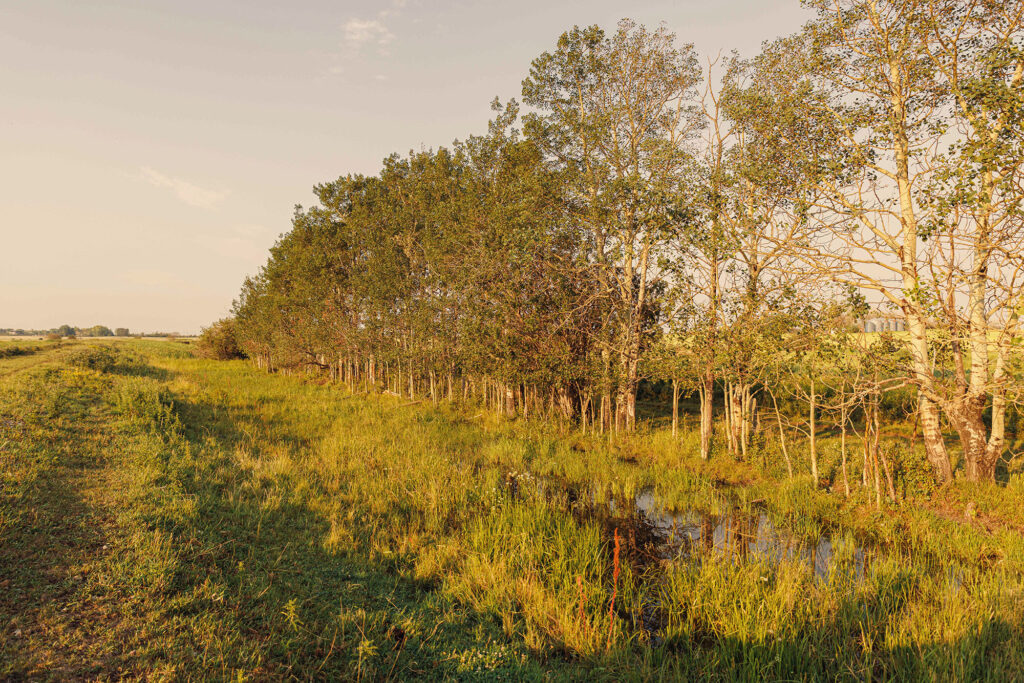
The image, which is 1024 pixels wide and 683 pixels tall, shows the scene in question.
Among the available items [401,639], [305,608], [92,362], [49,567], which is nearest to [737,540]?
[401,639]

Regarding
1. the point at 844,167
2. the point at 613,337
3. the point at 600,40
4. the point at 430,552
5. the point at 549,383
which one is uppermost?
the point at 600,40

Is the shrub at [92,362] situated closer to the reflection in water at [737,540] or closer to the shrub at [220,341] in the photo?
the reflection in water at [737,540]

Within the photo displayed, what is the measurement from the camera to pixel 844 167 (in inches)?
426

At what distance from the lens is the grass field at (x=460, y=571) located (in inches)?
190

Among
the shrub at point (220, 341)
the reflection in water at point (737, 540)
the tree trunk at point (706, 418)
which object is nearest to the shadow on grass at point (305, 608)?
the reflection in water at point (737, 540)

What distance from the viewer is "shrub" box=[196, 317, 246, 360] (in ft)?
200

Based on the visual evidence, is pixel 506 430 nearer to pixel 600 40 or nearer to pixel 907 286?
pixel 907 286

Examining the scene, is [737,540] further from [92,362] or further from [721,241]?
[92,362]

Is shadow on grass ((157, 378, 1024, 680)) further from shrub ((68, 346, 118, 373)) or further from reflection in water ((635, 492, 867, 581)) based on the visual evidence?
shrub ((68, 346, 118, 373))

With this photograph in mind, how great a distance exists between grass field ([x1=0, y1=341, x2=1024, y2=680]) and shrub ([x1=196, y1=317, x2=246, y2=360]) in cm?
5520

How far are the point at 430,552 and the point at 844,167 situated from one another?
43.9 ft

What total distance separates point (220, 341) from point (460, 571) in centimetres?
6834

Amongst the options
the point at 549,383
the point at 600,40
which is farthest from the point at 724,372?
the point at 600,40

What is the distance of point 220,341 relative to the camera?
61.4m
